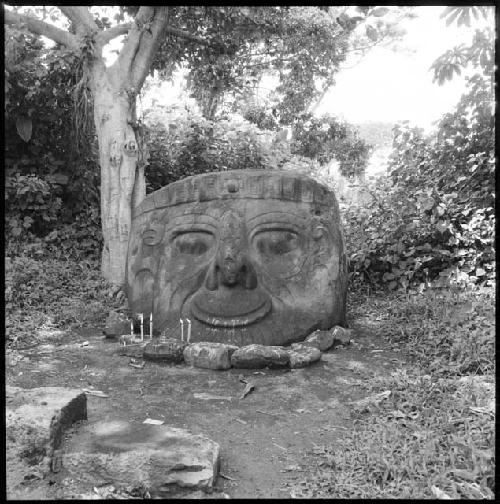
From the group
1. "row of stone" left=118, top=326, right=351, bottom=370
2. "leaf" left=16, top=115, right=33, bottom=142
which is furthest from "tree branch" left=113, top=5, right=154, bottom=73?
"row of stone" left=118, top=326, right=351, bottom=370

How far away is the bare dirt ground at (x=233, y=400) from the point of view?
311 cm

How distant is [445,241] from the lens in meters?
7.49

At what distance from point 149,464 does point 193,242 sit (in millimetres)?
3626

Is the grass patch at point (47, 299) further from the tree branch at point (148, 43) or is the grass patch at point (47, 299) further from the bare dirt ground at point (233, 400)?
the tree branch at point (148, 43)

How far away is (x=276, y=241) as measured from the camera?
6043 millimetres

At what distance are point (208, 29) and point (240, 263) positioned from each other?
5.67 metres

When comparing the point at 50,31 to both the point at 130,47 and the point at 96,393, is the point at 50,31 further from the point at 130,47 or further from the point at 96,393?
the point at 96,393

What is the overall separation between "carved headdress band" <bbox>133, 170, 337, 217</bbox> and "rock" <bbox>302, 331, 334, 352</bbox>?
4.71ft

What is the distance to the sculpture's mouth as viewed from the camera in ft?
18.7

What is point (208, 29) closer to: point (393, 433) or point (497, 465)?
point (393, 433)

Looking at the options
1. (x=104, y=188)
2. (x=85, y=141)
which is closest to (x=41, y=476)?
(x=104, y=188)

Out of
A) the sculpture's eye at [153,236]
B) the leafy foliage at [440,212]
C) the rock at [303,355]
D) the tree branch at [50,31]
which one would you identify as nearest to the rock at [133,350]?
the sculpture's eye at [153,236]

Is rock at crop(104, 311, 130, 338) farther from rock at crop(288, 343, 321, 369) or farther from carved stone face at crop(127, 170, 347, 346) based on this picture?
rock at crop(288, 343, 321, 369)

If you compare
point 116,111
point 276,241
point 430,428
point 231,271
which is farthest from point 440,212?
point 116,111
